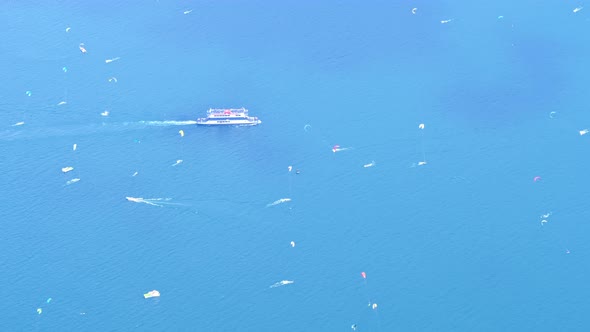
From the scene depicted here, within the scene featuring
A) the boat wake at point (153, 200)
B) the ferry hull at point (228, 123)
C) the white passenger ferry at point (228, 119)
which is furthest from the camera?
the ferry hull at point (228, 123)

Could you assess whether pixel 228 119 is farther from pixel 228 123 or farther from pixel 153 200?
pixel 153 200

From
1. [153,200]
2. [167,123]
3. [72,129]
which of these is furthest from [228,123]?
[72,129]

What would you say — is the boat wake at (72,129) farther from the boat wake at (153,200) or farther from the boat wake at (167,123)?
the boat wake at (153,200)

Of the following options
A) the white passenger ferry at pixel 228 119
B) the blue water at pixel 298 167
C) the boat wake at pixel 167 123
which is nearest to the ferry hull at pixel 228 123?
the white passenger ferry at pixel 228 119

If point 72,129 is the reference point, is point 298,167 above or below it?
below

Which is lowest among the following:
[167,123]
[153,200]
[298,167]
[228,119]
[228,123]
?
[298,167]

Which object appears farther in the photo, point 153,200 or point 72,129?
point 72,129
